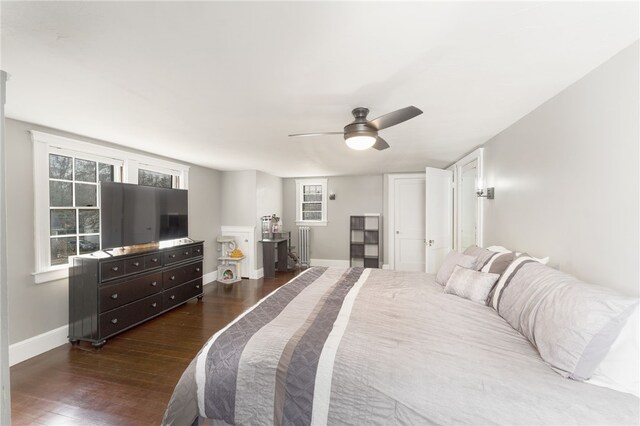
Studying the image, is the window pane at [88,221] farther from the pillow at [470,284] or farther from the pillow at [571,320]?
the pillow at [571,320]

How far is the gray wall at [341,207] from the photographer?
21.1ft

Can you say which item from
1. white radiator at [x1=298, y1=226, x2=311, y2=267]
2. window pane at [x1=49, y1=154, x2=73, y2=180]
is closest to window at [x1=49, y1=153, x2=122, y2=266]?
window pane at [x1=49, y1=154, x2=73, y2=180]

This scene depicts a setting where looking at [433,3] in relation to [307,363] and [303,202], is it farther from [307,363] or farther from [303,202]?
[303,202]

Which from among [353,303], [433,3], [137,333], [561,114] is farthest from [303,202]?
[433,3]

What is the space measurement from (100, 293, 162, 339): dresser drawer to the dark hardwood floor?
0.12 m

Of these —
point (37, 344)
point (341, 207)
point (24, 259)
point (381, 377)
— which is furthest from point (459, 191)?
point (37, 344)

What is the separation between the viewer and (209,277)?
17.1ft

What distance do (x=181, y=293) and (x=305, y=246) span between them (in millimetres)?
3296

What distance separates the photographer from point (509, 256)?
220 cm

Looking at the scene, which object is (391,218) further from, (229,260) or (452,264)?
(229,260)

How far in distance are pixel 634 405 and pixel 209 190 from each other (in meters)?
5.66

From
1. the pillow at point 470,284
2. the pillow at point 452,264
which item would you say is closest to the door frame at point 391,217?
the pillow at point 452,264

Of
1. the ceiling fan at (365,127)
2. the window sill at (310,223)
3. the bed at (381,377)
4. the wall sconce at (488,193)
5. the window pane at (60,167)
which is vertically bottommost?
the bed at (381,377)

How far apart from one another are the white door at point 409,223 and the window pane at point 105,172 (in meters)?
5.15
